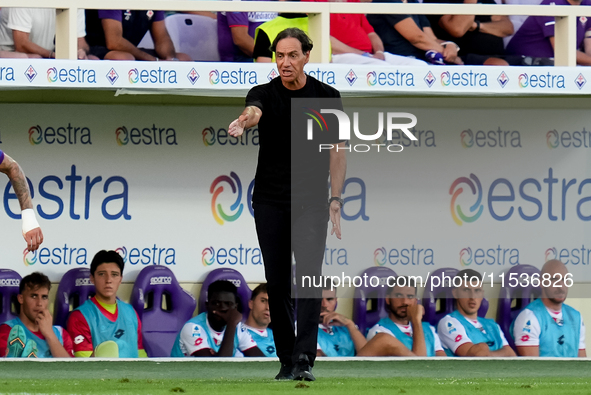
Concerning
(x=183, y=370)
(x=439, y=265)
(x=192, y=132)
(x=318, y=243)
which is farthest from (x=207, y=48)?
(x=318, y=243)

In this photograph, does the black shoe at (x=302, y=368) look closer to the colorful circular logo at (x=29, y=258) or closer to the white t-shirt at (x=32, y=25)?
the colorful circular logo at (x=29, y=258)

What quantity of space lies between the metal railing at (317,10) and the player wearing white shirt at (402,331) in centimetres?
224

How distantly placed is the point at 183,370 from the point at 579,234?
13.9 feet

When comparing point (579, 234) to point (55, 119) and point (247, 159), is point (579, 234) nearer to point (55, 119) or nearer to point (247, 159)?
point (247, 159)

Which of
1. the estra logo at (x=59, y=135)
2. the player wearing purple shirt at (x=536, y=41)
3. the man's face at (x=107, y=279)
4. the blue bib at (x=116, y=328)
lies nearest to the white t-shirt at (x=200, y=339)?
the blue bib at (x=116, y=328)

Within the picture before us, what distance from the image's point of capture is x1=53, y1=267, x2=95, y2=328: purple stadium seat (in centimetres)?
884

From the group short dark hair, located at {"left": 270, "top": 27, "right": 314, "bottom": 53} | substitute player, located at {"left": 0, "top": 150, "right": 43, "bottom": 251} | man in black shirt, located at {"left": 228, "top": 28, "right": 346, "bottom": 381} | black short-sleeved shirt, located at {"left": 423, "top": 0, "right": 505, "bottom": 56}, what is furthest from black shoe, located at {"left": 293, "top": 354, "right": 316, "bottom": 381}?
black short-sleeved shirt, located at {"left": 423, "top": 0, "right": 505, "bottom": 56}

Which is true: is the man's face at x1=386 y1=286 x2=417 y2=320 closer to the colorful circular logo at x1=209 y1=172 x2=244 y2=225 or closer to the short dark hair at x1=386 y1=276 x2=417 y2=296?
the short dark hair at x1=386 y1=276 x2=417 y2=296

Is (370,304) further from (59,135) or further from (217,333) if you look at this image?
(59,135)

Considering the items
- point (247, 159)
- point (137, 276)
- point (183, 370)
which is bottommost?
point (183, 370)

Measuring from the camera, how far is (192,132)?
9.37 meters

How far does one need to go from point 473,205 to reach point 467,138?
24.6 inches

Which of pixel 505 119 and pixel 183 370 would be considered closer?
pixel 183 370

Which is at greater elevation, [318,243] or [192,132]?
[192,132]
